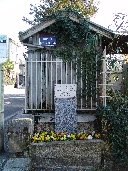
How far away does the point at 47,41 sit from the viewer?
7.04 metres

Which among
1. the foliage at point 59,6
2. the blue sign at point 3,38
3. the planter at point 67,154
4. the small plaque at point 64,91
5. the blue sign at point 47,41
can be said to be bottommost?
the planter at point 67,154

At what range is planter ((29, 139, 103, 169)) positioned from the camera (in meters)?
5.12

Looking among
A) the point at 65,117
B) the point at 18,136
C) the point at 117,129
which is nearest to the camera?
the point at 117,129

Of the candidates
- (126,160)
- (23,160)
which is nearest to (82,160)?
(126,160)

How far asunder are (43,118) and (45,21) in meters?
2.62

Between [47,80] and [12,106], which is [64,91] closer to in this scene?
[47,80]

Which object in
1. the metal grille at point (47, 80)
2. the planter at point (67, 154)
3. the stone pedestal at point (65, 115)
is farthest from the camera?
the metal grille at point (47, 80)

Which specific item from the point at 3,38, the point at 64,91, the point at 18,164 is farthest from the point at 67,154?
the point at 3,38

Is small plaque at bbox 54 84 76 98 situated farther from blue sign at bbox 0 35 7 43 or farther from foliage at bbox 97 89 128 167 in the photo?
blue sign at bbox 0 35 7 43

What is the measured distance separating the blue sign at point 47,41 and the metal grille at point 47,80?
290 mm

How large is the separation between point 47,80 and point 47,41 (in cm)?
108

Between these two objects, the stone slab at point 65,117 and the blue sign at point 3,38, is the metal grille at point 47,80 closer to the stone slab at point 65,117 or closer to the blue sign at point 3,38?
the stone slab at point 65,117

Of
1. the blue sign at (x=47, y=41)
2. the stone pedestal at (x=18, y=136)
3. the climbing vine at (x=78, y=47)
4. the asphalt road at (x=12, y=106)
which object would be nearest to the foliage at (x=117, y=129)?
the climbing vine at (x=78, y=47)

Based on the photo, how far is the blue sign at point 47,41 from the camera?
7.05 m
